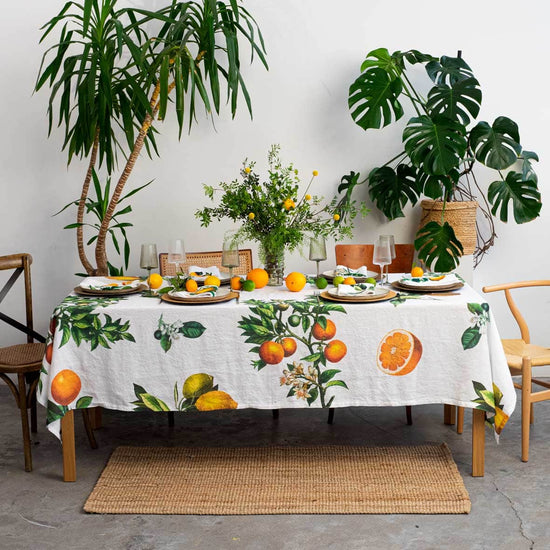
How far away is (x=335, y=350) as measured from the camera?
296 centimetres

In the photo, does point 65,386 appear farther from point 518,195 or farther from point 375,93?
point 518,195

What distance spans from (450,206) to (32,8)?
2.54 metres

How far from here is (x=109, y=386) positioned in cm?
298

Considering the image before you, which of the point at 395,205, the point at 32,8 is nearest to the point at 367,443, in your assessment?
the point at 395,205

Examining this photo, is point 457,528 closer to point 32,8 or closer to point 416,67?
point 416,67

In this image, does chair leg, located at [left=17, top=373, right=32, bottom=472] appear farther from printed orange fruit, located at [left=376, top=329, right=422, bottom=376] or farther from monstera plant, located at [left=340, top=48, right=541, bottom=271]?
monstera plant, located at [left=340, top=48, right=541, bottom=271]

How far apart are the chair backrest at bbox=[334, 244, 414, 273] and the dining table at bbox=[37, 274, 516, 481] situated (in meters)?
0.89

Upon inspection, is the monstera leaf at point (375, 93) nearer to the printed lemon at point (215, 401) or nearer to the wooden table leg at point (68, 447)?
the printed lemon at point (215, 401)

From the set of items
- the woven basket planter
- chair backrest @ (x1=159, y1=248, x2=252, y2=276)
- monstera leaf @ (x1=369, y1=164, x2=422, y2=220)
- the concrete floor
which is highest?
monstera leaf @ (x1=369, y1=164, x2=422, y2=220)

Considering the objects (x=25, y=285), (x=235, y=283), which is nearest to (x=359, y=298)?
(x=235, y=283)

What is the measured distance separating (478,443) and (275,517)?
2.87 feet

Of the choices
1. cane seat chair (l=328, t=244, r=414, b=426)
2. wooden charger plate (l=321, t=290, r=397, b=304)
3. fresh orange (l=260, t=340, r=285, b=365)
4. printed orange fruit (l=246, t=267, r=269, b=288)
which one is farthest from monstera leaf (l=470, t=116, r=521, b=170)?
fresh orange (l=260, t=340, r=285, b=365)

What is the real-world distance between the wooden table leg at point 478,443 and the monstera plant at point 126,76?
180cm

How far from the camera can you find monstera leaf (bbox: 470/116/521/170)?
389 cm
